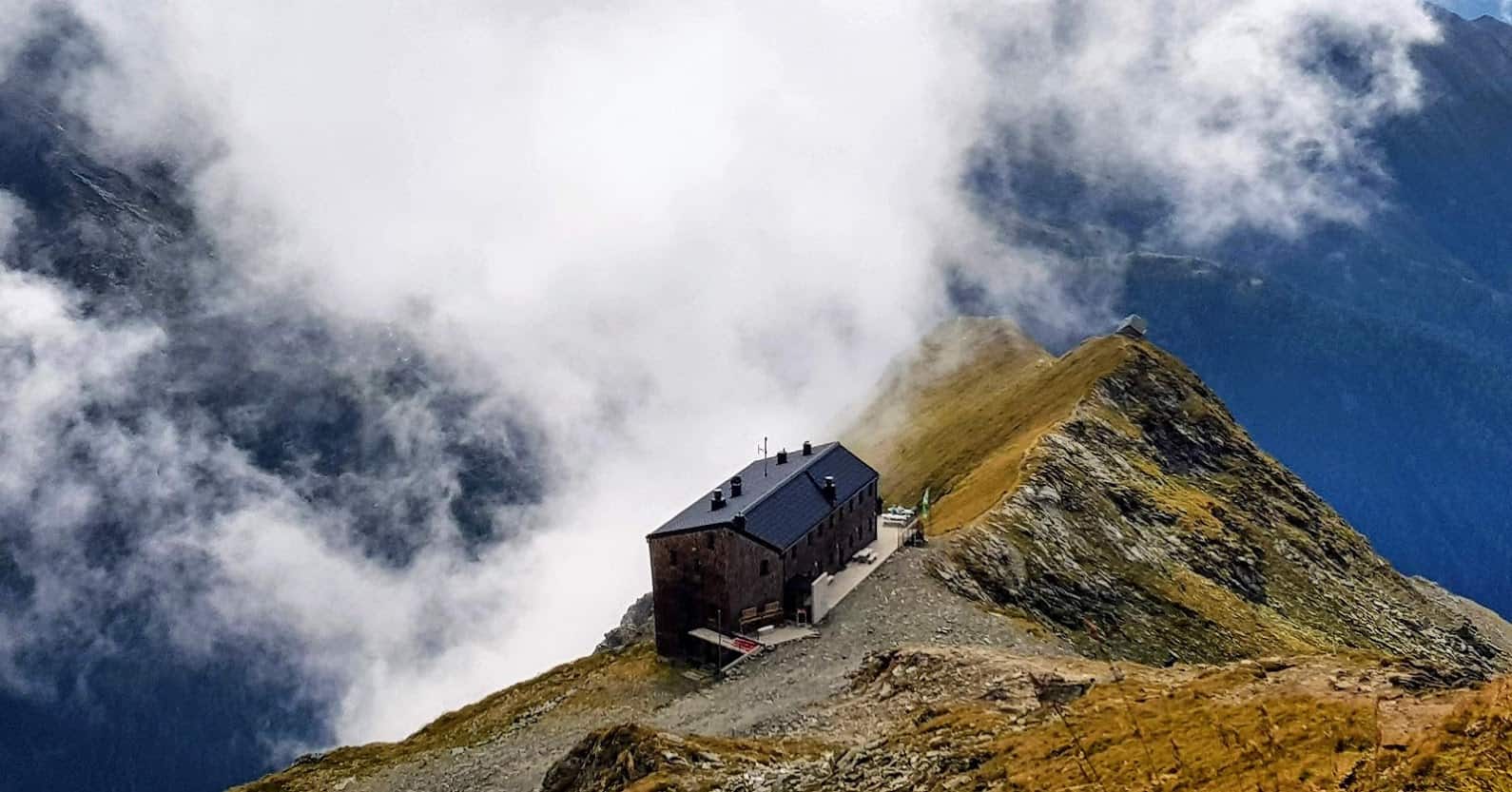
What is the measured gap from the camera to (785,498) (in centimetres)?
9288

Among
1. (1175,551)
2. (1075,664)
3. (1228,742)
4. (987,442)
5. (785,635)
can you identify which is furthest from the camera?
(987,442)

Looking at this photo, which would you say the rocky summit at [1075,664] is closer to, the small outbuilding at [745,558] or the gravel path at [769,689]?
the gravel path at [769,689]

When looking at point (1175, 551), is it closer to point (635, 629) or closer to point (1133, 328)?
point (635, 629)

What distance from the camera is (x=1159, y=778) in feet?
121

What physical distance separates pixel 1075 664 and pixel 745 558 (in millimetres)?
29173

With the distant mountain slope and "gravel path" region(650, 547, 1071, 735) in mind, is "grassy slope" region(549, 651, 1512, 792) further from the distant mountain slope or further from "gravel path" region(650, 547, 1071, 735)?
the distant mountain slope

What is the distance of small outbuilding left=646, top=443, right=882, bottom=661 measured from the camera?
85.8m

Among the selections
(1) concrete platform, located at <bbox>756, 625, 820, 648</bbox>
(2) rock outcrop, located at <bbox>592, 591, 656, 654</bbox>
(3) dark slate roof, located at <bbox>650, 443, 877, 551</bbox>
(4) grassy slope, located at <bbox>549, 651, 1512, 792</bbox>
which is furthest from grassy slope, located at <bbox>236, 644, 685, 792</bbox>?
(4) grassy slope, located at <bbox>549, 651, 1512, 792</bbox>

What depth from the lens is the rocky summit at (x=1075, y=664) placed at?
3881 cm

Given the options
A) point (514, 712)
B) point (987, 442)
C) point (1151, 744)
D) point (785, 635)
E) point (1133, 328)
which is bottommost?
point (1151, 744)

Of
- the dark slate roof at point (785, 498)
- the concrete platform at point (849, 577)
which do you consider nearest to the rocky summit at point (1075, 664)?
the concrete platform at point (849, 577)

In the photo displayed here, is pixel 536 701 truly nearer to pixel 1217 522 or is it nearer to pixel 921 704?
pixel 921 704

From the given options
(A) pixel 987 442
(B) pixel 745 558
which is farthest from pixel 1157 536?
(B) pixel 745 558

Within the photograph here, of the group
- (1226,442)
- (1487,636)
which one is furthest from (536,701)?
(1487,636)
